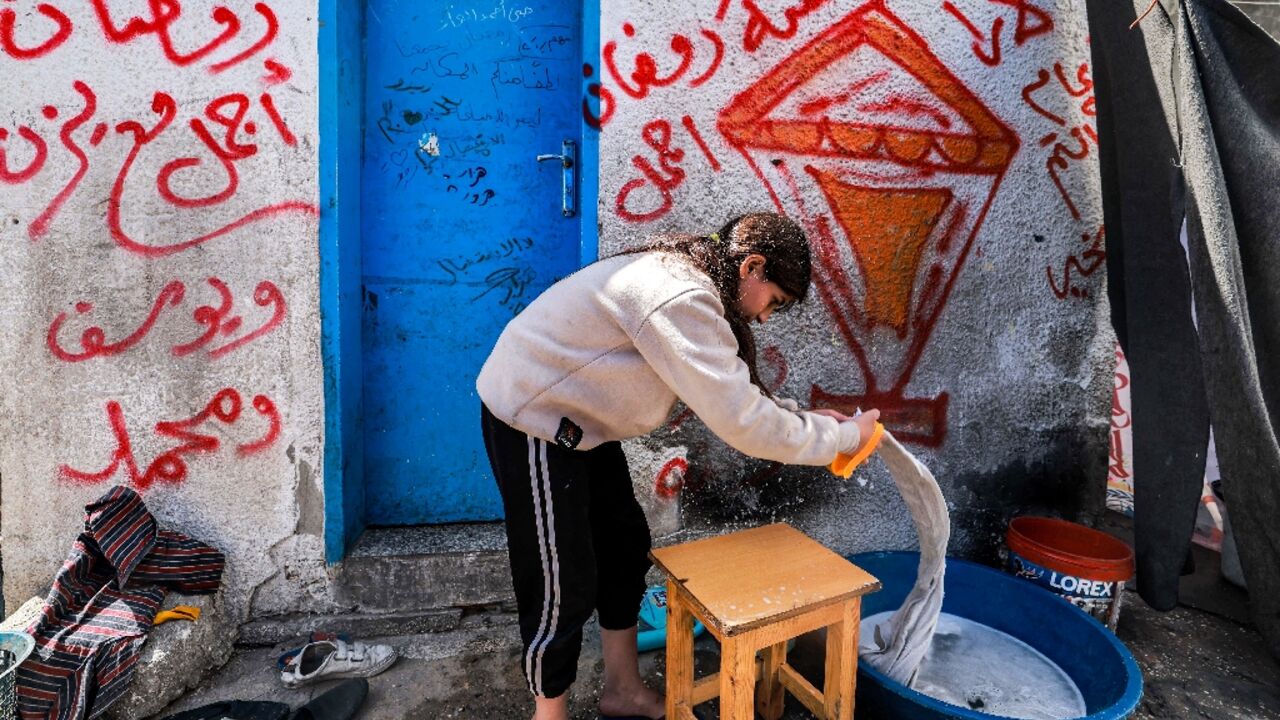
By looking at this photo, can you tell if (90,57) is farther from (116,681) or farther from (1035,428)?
(1035,428)

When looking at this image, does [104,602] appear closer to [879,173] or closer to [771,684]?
[771,684]

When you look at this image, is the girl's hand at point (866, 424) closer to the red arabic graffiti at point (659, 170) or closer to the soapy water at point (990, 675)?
the soapy water at point (990, 675)

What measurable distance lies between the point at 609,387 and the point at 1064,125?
2420mm

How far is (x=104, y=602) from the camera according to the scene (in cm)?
227

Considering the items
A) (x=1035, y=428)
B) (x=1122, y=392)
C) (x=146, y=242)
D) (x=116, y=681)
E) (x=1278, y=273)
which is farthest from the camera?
(x=1122, y=392)

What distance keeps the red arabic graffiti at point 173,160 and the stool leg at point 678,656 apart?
1.80 metres

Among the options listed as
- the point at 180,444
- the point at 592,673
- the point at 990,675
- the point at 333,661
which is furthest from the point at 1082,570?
the point at 180,444

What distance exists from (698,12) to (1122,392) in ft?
10.2

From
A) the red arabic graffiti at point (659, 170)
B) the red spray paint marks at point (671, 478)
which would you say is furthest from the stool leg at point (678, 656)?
the red arabic graffiti at point (659, 170)

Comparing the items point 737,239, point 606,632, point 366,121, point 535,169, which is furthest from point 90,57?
point 606,632

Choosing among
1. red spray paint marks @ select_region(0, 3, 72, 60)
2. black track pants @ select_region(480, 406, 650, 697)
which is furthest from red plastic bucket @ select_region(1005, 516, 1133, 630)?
red spray paint marks @ select_region(0, 3, 72, 60)

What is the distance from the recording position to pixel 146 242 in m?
2.42

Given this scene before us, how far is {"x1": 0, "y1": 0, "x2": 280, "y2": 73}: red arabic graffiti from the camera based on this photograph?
7.50 ft

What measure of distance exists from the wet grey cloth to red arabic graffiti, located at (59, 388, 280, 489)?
7.13 feet
